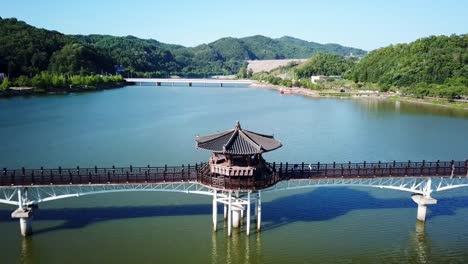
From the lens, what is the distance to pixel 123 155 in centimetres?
4259

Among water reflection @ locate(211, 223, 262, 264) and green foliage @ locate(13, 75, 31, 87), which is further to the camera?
green foliage @ locate(13, 75, 31, 87)

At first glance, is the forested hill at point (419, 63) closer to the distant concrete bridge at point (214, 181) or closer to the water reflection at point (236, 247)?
the distant concrete bridge at point (214, 181)

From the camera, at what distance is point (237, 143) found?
22.4 metres

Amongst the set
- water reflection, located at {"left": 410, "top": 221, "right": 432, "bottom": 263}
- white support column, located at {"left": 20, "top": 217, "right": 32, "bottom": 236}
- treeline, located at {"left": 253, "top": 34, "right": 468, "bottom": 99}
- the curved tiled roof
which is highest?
treeline, located at {"left": 253, "top": 34, "right": 468, "bottom": 99}

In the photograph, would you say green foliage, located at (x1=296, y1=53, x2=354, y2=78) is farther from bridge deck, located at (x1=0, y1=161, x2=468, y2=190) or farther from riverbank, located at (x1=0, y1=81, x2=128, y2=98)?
bridge deck, located at (x1=0, y1=161, x2=468, y2=190)

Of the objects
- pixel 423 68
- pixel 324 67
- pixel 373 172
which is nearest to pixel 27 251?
pixel 373 172

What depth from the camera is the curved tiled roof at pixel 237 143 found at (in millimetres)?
21859

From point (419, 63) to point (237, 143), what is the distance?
105 m

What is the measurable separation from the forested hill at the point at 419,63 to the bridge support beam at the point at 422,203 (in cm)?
9090

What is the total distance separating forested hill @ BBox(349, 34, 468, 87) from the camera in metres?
110

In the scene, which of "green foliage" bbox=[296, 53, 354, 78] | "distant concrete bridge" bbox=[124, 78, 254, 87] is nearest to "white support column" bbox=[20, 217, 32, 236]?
"distant concrete bridge" bbox=[124, 78, 254, 87]

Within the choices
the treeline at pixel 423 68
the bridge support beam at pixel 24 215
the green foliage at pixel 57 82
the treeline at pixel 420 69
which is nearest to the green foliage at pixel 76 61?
the green foliage at pixel 57 82

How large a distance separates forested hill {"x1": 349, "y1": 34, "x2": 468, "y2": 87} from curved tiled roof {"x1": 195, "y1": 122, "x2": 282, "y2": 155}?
318 feet

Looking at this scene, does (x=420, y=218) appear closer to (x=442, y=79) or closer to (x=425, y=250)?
(x=425, y=250)
